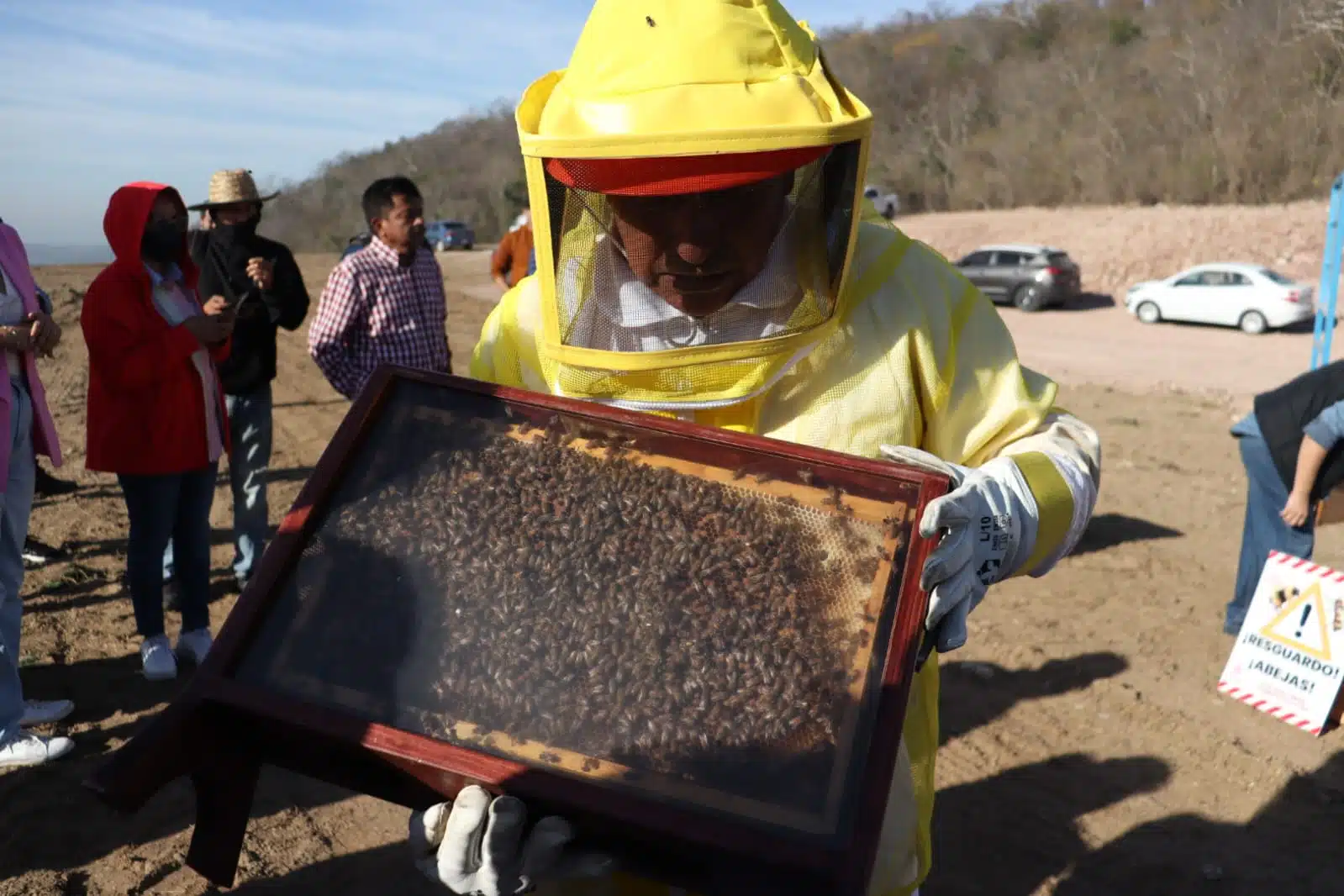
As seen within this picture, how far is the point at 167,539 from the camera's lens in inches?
211

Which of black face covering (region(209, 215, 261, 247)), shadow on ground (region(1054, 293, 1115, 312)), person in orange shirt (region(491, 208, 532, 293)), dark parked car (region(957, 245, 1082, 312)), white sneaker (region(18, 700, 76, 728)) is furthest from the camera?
shadow on ground (region(1054, 293, 1115, 312))

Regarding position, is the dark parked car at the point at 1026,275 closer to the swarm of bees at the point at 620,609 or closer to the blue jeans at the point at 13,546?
the blue jeans at the point at 13,546

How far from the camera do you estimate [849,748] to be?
164cm

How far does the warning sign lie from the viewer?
5.28 m

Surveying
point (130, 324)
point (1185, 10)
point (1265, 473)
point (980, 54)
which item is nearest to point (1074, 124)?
point (1185, 10)

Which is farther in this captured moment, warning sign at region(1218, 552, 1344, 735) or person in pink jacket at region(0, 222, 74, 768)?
warning sign at region(1218, 552, 1344, 735)

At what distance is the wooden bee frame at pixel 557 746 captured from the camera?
5.19 feet

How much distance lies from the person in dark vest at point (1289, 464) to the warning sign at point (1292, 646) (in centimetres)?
40

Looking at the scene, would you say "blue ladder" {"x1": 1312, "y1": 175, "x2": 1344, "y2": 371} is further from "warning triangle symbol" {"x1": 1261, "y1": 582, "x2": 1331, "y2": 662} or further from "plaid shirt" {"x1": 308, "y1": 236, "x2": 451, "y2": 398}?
"plaid shirt" {"x1": 308, "y1": 236, "x2": 451, "y2": 398}

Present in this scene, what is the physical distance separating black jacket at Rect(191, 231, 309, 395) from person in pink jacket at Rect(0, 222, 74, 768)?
4.69 feet

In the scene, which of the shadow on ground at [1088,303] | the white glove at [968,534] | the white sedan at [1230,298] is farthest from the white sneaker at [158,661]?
the shadow on ground at [1088,303]

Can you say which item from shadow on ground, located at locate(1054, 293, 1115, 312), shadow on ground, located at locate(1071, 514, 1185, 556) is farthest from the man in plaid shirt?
shadow on ground, located at locate(1054, 293, 1115, 312)

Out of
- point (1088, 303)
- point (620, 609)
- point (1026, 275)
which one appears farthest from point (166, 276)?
point (1088, 303)

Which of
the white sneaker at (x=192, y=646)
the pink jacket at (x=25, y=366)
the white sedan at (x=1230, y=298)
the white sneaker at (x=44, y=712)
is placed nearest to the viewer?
the pink jacket at (x=25, y=366)
